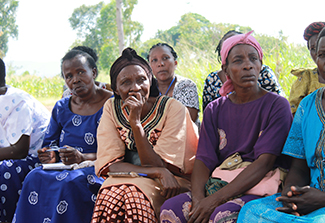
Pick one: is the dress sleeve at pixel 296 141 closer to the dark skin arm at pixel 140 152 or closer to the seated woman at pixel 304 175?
the seated woman at pixel 304 175

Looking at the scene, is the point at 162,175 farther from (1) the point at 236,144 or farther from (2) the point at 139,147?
(1) the point at 236,144

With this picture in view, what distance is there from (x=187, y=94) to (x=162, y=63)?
577 millimetres

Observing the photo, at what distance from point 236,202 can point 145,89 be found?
4.29ft

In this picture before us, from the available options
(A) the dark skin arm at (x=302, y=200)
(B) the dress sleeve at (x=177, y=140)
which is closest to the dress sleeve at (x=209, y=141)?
(B) the dress sleeve at (x=177, y=140)

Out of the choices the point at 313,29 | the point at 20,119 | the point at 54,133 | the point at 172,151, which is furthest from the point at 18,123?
the point at 313,29

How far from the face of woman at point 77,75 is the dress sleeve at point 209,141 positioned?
158cm

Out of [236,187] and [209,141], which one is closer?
[236,187]

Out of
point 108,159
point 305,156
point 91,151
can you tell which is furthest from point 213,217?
point 91,151

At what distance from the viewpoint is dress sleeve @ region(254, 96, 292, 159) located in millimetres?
2451

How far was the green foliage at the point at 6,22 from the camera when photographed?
109 feet

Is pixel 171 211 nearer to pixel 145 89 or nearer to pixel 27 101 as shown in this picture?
pixel 145 89

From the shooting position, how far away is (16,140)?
12.9 feet

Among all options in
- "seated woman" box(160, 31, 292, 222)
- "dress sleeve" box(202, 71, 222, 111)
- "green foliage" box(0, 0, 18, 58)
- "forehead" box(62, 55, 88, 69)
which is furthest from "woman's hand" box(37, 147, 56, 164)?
"green foliage" box(0, 0, 18, 58)

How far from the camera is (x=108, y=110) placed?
321 centimetres
